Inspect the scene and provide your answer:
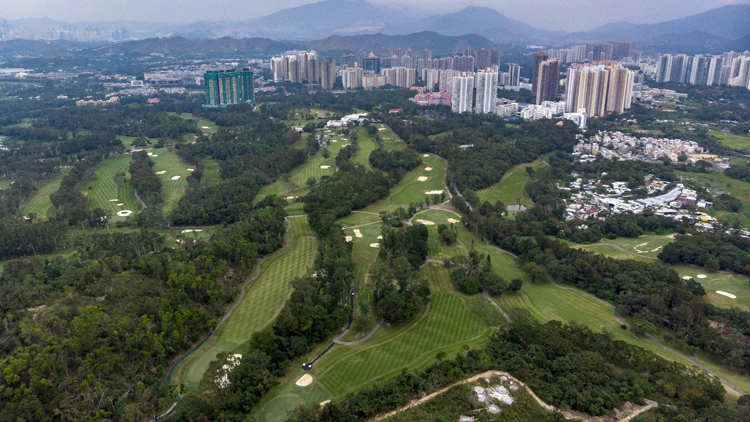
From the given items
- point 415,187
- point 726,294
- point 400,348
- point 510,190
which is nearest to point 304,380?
point 400,348

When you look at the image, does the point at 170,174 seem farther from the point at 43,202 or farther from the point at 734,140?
the point at 734,140

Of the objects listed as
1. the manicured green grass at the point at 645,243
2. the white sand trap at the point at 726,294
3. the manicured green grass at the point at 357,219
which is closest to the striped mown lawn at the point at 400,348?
the manicured green grass at the point at 357,219

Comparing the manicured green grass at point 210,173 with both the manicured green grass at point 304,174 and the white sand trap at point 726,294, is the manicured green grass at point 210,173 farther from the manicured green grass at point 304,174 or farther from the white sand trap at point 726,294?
the white sand trap at point 726,294

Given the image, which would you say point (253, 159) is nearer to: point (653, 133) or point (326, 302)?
point (326, 302)

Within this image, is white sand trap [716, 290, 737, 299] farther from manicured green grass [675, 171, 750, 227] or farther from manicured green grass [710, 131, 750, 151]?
manicured green grass [710, 131, 750, 151]

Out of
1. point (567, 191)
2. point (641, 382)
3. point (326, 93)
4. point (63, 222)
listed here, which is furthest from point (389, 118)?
point (641, 382)

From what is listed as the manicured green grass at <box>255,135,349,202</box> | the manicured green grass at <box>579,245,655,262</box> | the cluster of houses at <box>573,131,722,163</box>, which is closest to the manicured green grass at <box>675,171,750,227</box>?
→ the cluster of houses at <box>573,131,722,163</box>

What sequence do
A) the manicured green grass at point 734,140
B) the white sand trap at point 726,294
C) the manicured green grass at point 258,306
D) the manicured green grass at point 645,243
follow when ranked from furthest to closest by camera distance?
the manicured green grass at point 734,140, the manicured green grass at point 645,243, the white sand trap at point 726,294, the manicured green grass at point 258,306
